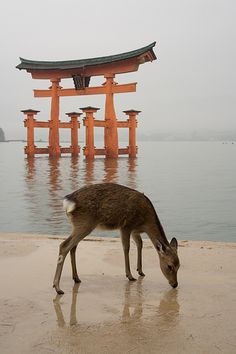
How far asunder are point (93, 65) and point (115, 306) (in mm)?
26739

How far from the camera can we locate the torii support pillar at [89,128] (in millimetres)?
29125

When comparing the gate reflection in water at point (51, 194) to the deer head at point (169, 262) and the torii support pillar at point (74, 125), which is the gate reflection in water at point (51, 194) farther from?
the torii support pillar at point (74, 125)

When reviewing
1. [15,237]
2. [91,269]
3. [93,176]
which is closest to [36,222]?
[15,237]

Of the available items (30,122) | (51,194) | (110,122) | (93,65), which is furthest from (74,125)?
(51,194)

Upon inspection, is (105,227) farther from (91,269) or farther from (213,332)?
(213,332)

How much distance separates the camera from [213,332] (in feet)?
9.43

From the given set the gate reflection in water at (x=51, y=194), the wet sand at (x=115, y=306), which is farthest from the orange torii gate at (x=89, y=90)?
the wet sand at (x=115, y=306)

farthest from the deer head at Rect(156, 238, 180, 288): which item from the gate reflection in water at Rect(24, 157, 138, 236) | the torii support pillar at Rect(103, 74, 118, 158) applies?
the torii support pillar at Rect(103, 74, 118, 158)

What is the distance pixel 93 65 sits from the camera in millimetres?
28688

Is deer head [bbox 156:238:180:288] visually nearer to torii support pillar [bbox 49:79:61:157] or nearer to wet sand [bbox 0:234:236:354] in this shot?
wet sand [bbox 0:234:236:354]

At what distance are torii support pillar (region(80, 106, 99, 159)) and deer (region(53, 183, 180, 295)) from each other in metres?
25.4

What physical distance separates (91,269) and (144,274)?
0.58m

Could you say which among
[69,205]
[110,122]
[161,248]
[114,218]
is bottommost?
[161,248]

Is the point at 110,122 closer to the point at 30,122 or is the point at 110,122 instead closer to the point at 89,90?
the point at 89,90
